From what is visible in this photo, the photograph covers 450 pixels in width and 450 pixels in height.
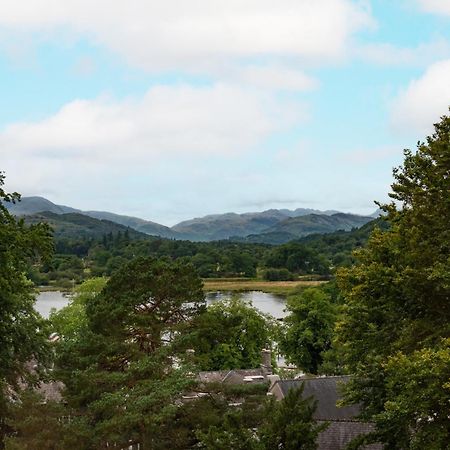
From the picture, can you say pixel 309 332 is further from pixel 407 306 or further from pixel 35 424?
pixel 35 424

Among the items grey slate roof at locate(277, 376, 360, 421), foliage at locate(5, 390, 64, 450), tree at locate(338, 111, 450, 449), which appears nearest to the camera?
tree at locate(338, 111, 450, 449)

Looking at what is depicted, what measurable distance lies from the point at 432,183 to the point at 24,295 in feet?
34.7

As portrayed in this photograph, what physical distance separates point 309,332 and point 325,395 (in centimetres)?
1071

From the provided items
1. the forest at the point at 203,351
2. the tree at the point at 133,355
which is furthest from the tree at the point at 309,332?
the tree at the point at 133,355

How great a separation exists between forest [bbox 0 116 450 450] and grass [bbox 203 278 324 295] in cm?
9438

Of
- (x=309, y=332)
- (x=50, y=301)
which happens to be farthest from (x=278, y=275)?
(x=309, y=332)

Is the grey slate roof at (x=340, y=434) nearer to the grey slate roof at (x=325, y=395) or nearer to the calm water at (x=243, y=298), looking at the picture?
the grey slate roof at (x=325, y=395)

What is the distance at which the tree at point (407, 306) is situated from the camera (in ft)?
41.5

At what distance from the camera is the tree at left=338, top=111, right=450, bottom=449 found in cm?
1265

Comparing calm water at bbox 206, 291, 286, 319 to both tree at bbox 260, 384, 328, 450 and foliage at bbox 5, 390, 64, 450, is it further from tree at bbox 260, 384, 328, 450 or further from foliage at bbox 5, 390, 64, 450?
tree at bbox 260, 384, 328, 450

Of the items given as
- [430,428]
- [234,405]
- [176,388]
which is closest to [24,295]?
[176,388]

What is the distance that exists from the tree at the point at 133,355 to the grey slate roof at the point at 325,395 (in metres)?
13.1

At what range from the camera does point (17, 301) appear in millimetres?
15094

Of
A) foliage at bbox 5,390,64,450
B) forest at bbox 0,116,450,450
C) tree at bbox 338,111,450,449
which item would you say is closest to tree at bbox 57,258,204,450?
forest at bbox 0,116,450,450
